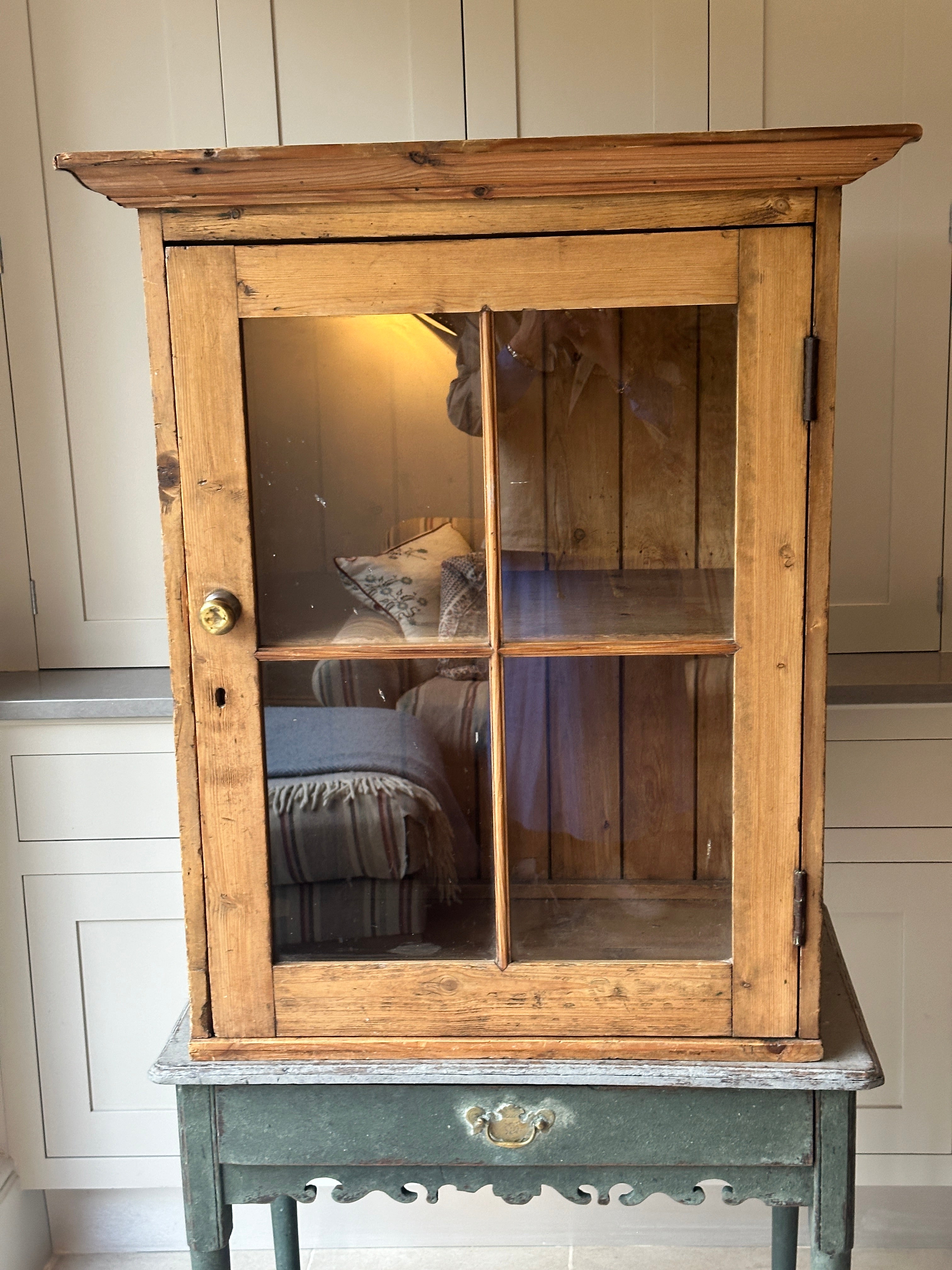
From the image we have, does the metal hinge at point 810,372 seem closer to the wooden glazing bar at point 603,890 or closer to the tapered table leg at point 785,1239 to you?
the wooden glazing bar at point 603,890

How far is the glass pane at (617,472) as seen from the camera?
3.31ft

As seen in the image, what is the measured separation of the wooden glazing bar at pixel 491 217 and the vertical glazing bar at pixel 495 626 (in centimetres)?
9

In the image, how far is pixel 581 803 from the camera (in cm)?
110

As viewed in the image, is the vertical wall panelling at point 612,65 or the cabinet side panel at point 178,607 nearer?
the cabinet side panel at point 178,607

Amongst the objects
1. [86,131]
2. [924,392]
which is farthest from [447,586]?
[86,131]

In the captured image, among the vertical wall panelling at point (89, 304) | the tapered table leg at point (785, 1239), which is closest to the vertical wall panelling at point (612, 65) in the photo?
the vertical wall panelling at point (89, 304)

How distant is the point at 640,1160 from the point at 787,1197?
16 centimetres

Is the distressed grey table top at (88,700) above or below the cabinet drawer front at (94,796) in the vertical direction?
above

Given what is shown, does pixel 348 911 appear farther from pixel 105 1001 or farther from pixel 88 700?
pixel 105 1001

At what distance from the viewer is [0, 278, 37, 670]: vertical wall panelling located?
178cm

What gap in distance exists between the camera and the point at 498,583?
3.46 feet

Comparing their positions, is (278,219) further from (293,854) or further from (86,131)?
(86,131)

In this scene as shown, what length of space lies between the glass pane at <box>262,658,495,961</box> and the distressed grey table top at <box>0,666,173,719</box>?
22.2 inches

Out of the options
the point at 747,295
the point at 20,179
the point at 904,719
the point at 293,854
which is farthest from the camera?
the point at 20,179
